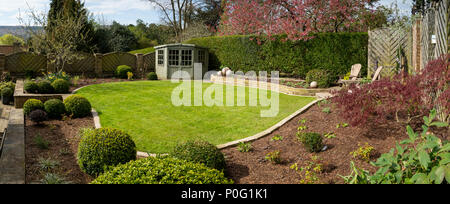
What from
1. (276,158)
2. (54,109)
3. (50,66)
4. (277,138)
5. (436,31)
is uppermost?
(436,31)

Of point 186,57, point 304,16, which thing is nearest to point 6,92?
point 186,57

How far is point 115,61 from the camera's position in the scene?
1969 cm

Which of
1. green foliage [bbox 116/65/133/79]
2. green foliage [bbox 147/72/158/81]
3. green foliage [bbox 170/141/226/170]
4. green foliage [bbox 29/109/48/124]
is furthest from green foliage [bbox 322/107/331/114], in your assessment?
green foliage [bbox 116/65/133/79]

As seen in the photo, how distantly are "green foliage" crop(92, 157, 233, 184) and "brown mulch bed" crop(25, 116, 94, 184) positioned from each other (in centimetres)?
203

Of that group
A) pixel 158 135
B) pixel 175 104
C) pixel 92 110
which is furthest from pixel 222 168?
pixel 92 110

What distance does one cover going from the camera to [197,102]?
36.0ft

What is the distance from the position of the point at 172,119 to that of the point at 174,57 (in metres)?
10.4

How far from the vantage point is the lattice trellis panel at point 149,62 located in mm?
20156

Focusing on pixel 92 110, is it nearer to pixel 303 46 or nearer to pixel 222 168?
pixel 222 168

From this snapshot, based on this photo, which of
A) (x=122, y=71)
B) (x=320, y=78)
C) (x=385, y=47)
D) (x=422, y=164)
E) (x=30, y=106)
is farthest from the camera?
(x=122, y=71)

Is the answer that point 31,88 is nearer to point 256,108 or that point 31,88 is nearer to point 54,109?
point 54,109

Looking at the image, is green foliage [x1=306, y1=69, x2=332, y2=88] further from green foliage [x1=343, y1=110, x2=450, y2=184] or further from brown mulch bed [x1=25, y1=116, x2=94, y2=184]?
green foliage [x1=343, y1=110, x2=450, y2=184]

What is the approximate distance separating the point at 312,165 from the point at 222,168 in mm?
1477

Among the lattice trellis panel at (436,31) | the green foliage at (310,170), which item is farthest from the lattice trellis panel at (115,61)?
the green foliage at (310,170)
